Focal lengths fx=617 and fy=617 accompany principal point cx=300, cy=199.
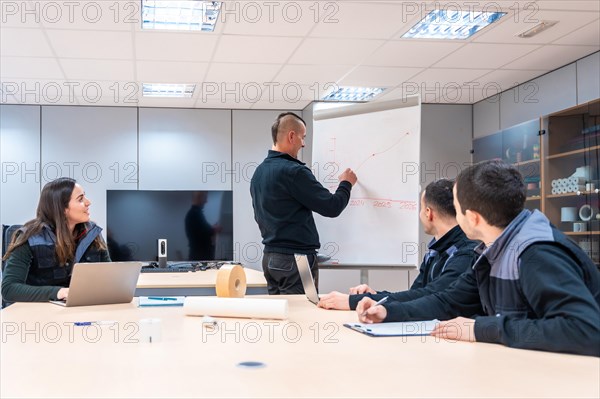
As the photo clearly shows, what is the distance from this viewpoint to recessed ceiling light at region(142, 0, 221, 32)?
3887 mm

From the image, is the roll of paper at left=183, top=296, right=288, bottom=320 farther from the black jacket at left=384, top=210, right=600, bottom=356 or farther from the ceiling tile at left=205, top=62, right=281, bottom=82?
the ceiling tile at left=205, top=62, right=281, bottom=82

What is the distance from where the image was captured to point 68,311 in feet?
8.06

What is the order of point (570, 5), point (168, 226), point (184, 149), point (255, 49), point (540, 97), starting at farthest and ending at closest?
point (184, 149) → point (168, 226) → point (540, 97) → point (255, 49) → point (570, 5)

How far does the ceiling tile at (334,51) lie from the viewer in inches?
178

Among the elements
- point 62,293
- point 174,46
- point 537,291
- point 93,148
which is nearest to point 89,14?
point 174,46

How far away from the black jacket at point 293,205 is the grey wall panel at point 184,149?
3.61 metres

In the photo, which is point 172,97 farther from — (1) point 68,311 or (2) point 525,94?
(1) point 68,311

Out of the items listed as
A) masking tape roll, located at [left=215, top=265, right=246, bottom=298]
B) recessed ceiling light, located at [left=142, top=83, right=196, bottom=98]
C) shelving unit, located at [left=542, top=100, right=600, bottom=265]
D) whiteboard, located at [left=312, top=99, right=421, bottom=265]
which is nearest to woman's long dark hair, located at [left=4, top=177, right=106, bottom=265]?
masking tape roll, located at [left=215, top=265, right=246, bottom=298]

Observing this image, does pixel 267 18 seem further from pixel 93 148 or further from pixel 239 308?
pixel 93 148

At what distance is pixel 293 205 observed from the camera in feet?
10.5

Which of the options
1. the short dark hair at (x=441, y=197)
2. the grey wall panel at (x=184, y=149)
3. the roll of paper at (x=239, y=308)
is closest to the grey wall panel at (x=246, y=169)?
the grey wall panel at (x=184, y=149)

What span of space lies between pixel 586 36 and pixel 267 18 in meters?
2.30

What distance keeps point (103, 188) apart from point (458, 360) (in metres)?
5.64

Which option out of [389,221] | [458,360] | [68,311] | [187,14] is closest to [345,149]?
[389,221]
